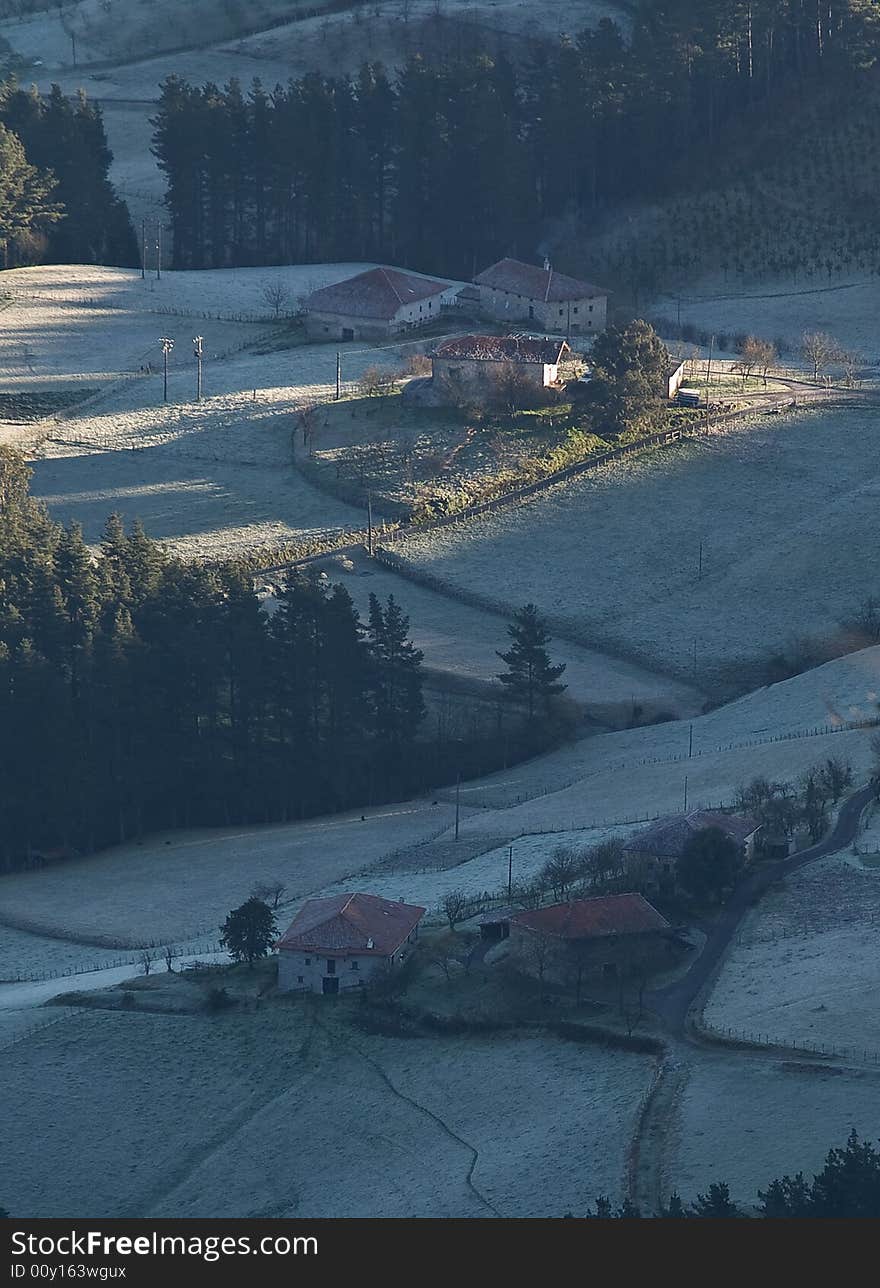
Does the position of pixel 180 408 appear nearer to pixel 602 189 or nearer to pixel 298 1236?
pixel 602 189

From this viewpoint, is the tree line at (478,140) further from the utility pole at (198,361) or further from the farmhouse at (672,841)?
the farmhouse at (672,841)

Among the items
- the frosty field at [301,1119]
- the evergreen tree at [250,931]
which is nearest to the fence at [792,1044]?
the frosty field at [301,1119]

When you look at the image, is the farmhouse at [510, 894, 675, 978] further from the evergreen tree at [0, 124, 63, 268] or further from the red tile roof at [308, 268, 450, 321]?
the evergreen tree at [0, 124, 63, 268]

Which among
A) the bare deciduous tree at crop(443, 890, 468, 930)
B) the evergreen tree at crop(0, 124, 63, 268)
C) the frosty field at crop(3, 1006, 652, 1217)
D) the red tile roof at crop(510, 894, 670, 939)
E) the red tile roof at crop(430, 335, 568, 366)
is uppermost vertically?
the evergreen tree at crop(0, 124, 63, 268)

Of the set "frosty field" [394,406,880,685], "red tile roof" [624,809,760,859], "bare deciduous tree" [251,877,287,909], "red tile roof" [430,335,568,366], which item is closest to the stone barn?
"red tile roof" [624,809,760,859]

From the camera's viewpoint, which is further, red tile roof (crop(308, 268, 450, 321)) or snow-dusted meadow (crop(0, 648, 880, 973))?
red tile roof (crop(308, 268, 450, 321))

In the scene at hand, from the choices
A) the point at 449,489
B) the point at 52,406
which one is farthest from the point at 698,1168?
the point at 52,406

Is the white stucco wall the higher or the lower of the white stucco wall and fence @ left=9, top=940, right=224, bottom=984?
the higher
